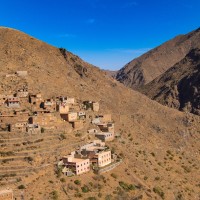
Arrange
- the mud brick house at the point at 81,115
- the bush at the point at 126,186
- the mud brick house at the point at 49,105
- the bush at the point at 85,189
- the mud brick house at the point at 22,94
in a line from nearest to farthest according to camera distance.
Answer: the bush at the point at 85,189, the bush at the point at 126,186, the mud brick house at the point at 49,105, the mud brick house at the point at 81,115, the mud brick house at the point at 22,94

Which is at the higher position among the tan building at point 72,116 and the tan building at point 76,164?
the tan building at point 72,116

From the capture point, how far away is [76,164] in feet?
120

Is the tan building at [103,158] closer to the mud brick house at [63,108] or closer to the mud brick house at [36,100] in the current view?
the mud brick house at [63,108]

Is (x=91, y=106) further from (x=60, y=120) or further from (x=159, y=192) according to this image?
(x=159, y=192)

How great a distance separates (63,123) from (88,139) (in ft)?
10.9

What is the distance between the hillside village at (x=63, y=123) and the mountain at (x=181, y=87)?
57.1 metres

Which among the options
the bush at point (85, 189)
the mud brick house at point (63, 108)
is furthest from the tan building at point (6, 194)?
the mud brick house at point (63, 108)

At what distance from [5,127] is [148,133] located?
1273 inches

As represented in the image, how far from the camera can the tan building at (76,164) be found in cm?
3675

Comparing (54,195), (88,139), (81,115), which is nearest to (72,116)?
(81,115)

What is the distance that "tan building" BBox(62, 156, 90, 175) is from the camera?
1447 inches

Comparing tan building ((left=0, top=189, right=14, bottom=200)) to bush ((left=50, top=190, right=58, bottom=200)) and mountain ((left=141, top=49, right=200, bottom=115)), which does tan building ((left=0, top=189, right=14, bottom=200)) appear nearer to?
bush ((left=50, top=190, right=58, bottom=200))

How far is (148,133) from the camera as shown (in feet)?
217

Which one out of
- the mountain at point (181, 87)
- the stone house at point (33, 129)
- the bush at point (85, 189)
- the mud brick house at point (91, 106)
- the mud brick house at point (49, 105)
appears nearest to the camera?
the bush at point (85, 189)
